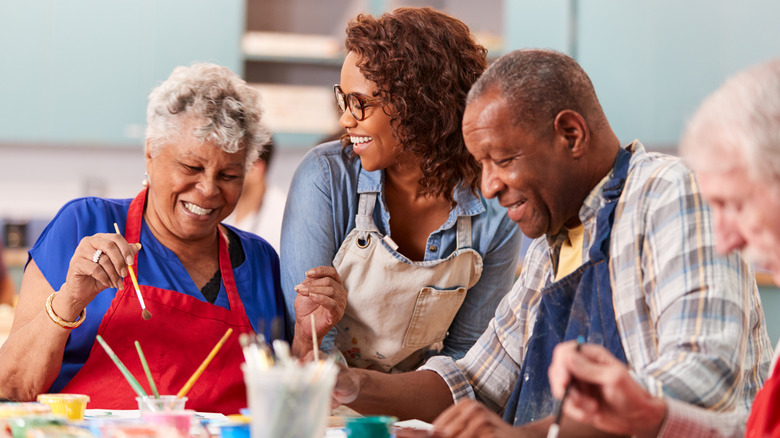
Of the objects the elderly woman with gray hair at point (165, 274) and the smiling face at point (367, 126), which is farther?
the smiling face at point (367, 126)

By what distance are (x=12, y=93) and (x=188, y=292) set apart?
10.1 ft

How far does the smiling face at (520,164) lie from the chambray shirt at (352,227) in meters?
0.51

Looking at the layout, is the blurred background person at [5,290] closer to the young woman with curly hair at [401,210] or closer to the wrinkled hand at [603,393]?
the young woman with curly hair at [401,210]

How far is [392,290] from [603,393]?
3.20 feet

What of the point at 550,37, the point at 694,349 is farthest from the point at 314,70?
the point at 694,349

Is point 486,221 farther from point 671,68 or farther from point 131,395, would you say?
point 671,68

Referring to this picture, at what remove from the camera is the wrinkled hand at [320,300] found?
1758mm

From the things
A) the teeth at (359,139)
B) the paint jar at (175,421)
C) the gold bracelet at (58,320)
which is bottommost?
the gold bracelet at (58,320)

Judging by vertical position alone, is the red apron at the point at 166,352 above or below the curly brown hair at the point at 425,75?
below

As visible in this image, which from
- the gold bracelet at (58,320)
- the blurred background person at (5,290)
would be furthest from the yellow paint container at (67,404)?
the blurred background person at (5,290)

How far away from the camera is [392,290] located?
6.51 ft

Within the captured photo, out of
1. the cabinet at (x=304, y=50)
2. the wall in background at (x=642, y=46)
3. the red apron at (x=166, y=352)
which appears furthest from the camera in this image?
the wall in background at (x=642, y=46)

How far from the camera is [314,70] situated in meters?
4.92

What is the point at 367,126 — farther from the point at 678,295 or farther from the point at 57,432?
the point at 57,432
